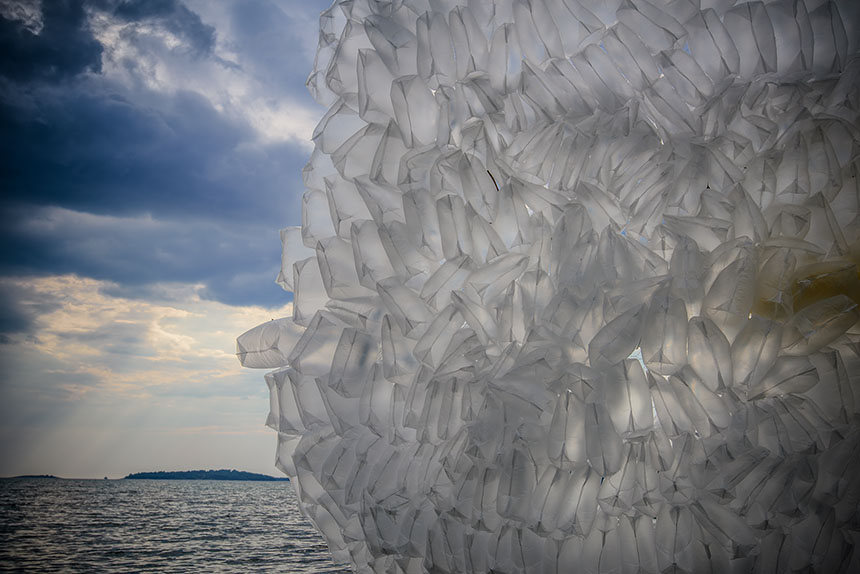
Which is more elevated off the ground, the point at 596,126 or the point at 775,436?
the point at 596,126

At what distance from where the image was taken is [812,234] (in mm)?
454

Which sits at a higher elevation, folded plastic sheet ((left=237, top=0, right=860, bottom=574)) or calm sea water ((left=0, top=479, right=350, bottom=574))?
folded plastic sheet ((left=237, top=0, right=860, bottom=574))

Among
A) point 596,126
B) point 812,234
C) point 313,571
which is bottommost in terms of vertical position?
point 313,571

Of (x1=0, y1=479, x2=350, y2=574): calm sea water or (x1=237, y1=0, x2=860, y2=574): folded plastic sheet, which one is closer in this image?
(x1=237, y1=0, x2=860, y2=574): folded plastic sheet

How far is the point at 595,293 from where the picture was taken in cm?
42

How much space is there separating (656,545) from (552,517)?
0.08 m

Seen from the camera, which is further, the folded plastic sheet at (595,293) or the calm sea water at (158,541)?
the calm sea water at (158,541)

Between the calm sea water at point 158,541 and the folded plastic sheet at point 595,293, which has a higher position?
the folded plastic sheet at point 595,293

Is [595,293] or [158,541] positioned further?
[158,541]

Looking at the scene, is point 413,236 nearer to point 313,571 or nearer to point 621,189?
point 621,189

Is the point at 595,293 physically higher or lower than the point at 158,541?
higher

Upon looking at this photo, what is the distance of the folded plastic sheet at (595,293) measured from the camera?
0.42 m

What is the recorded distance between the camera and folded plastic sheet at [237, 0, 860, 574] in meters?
0.42

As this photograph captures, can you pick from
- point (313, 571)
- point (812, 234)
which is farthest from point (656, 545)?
point (313, 571)
